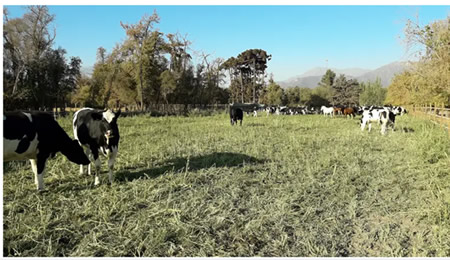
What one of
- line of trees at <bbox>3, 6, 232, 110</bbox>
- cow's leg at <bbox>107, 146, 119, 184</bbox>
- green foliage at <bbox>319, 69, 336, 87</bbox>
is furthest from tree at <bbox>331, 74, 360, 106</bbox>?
cow's leg at <bbox>107, 146, 119, 184</bbox>

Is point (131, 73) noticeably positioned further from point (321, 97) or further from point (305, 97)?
point (321, 97)

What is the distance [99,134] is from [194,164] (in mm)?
1930

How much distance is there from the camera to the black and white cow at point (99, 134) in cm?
516

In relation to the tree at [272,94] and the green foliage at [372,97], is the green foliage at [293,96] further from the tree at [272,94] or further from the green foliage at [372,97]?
the green foliage at [372,97]

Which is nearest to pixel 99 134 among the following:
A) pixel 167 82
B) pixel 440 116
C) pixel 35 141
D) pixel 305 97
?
pixel 35 141

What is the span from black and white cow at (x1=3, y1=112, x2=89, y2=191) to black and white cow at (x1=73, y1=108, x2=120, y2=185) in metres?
0.30

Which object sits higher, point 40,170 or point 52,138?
point 52,138

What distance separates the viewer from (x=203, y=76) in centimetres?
3416

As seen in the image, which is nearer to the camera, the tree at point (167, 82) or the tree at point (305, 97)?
the tree at point (167, 82)

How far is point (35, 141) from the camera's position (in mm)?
4695

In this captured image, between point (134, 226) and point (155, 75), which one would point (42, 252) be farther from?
point (155, 75)

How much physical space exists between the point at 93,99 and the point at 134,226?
28.4m

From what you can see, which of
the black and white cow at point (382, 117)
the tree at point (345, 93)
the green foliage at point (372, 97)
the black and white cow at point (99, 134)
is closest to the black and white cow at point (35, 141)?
the black and white cow at point (99, 134)

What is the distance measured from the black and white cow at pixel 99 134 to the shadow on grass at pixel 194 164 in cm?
42
